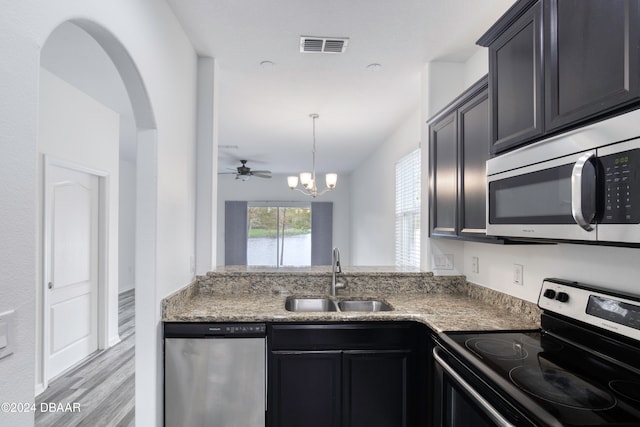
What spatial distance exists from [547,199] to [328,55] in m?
1.81

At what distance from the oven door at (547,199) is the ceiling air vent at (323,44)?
133 centimetres

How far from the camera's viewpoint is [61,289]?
11.2 feet

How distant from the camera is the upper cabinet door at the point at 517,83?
4.49 ft

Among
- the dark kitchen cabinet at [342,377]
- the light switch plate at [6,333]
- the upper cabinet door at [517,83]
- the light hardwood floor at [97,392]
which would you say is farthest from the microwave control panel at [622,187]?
the light hardwood floor at [97,392]

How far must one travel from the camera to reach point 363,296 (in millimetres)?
2635

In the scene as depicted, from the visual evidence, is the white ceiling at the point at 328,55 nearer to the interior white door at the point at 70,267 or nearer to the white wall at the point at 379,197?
the white wall at the point at 379,197

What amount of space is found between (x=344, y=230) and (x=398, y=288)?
5807mm

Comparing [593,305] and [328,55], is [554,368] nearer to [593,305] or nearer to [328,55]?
[593,305]

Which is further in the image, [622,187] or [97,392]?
[97,392]

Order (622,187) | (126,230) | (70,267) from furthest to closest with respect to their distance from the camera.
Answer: (126,230), (70,267), (622,187)

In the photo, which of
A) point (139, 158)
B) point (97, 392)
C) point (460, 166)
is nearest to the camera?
point (139, 158)

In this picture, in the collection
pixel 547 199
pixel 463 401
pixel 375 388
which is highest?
pixel 547 199

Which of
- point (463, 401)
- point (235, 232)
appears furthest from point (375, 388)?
point (235, 232)

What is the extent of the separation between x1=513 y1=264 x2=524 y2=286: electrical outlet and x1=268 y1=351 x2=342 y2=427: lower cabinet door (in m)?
1.10
